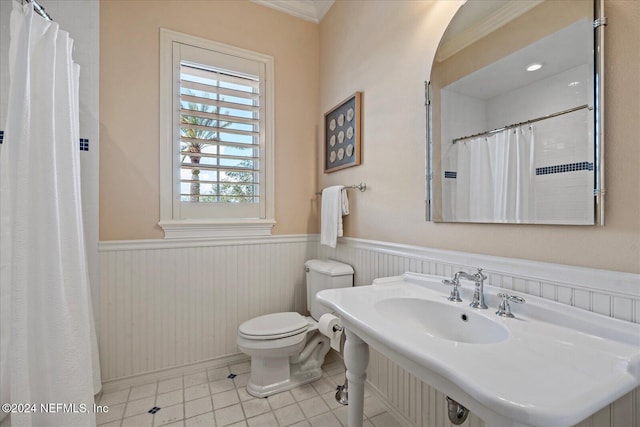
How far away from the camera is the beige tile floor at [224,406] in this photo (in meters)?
1.47

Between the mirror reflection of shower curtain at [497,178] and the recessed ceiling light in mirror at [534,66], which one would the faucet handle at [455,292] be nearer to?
the mirror reflection of shower curtain at [497,178]

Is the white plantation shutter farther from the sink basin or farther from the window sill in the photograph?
the sink basin

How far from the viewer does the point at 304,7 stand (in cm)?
229

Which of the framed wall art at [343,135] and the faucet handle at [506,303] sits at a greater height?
the framed wall art at [343,135]

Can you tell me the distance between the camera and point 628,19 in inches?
29.7

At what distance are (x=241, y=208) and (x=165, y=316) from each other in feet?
2.87

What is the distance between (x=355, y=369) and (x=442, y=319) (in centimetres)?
39

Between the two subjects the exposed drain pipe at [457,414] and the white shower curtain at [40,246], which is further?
the white shower curtain at [40,246]

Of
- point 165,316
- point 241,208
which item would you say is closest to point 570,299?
point 241,208

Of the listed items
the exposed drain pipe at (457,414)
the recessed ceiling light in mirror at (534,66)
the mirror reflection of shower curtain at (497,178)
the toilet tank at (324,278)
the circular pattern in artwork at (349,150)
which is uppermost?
the recessed ceiling light in mirror at (534,66)

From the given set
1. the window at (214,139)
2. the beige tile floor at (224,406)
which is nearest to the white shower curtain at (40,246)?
the beige tile floor at (224,406)

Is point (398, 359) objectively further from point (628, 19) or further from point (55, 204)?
point (55, 204)

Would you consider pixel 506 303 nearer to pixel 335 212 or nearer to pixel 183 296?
pixel 335 212

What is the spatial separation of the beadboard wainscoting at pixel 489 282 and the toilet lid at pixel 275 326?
0.46m
